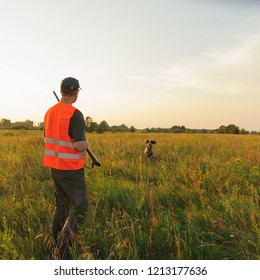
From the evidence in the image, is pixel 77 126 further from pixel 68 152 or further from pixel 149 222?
pixel 149 222

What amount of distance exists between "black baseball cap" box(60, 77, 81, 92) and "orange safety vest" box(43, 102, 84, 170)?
0.18 metres

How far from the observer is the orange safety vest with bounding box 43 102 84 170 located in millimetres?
2971

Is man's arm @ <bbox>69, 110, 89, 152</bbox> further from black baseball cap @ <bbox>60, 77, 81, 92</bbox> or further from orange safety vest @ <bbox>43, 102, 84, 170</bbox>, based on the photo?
black baseball cap @ <bbox>60, 77, 81, 92</bbox>

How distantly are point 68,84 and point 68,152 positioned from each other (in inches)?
31.8

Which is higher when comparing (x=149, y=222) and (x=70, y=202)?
(x=70, y=202)

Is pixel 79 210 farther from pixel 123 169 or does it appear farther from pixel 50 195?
pixel 123 169

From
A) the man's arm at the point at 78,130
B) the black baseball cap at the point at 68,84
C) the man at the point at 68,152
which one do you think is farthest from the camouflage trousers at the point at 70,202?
the black baseball cap at the point at 68,84

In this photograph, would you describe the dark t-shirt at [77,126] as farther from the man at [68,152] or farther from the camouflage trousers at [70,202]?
the camouflage trousers at [70,202]

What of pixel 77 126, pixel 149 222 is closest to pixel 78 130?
pixel 77 126

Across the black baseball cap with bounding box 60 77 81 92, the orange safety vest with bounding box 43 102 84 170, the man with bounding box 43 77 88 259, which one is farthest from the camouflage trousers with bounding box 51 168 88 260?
the black baseball cap with bounding box 60 77 81 92

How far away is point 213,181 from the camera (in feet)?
16.5

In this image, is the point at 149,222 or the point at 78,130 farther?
the point at 149,222

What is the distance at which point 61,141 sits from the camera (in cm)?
304

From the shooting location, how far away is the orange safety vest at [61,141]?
2.97 m
